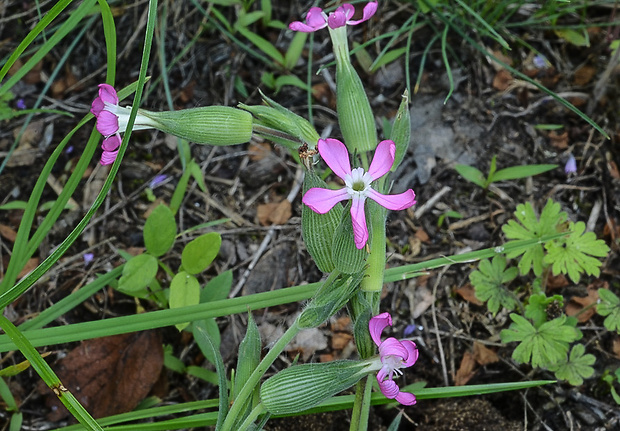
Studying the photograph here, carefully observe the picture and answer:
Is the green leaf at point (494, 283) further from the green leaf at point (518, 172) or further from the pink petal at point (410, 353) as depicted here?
the pink petal at point (410, 353)

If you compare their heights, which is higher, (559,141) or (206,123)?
(206,123)

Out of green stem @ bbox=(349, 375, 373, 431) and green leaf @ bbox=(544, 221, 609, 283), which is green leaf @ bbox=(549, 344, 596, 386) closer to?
green leaf @ bbox=(544, 221, 609, 283)

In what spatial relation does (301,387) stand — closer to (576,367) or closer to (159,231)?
(159,231)

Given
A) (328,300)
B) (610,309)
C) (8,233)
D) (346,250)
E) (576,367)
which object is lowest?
(576,367)

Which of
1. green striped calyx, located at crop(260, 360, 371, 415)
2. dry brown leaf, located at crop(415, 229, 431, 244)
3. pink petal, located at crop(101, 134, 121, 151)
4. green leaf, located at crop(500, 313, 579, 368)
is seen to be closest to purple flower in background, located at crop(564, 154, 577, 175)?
dry brown leaf, located at crop(415, 229, 431, 244)

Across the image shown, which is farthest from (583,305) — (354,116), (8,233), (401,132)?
(8,233)

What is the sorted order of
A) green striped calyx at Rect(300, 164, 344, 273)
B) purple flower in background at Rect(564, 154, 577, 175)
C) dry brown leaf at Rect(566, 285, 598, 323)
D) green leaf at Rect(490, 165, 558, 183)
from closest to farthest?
green striped calyx at Rect(300, 164, 344, 273) → dry brown leaf at Rect(566, 285, 598, 323) → green leaf at Rect(490, 165, 558, 183) → purple flower in background at Rect(564, 154, 577, 175)

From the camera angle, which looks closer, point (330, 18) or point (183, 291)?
point (330, 18)
